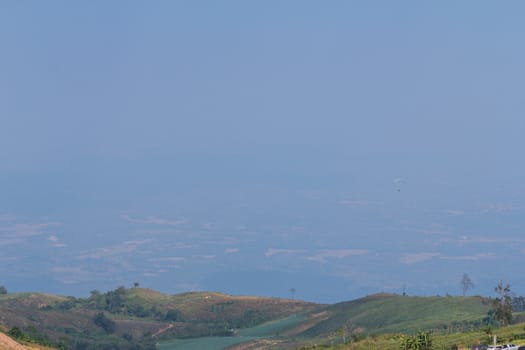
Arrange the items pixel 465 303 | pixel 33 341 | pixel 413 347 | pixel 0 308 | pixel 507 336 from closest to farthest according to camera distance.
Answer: pixel 413 347
pixel 507 336
pixel 33 341
pixel 465 303
pixel 0 308

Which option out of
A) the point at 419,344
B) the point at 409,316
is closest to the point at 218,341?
the point at 409,316

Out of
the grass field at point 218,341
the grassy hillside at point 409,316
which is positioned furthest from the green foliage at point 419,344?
the grass field at point 218,341

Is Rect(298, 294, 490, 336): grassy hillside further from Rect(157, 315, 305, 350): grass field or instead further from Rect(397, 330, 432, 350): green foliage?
Rect(397, 330, 432, 350): green foliage

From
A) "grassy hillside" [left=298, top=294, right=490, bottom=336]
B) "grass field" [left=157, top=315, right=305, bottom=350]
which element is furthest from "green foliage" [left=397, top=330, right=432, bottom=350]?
"grass field" [left=157, top=315, right=305, bottom=350]

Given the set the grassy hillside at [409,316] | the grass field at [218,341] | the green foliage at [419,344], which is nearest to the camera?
the green foliage at [419,344]

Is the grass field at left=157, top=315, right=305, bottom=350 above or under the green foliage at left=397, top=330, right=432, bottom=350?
above

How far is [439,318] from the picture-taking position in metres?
169

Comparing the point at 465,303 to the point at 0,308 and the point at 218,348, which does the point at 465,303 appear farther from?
the point at 0,308

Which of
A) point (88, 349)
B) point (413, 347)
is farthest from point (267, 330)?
point (413, 347)

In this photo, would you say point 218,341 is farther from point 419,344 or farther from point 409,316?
point 419,344

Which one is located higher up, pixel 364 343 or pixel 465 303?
pixel 465 303

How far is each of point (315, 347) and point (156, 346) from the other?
60570 mm

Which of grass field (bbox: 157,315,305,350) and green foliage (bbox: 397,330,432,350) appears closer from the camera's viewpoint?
green foliage (bbox: 397,330,432,350)

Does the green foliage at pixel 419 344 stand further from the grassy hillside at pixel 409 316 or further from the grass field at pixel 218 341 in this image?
the grass field at pixel 218 341
